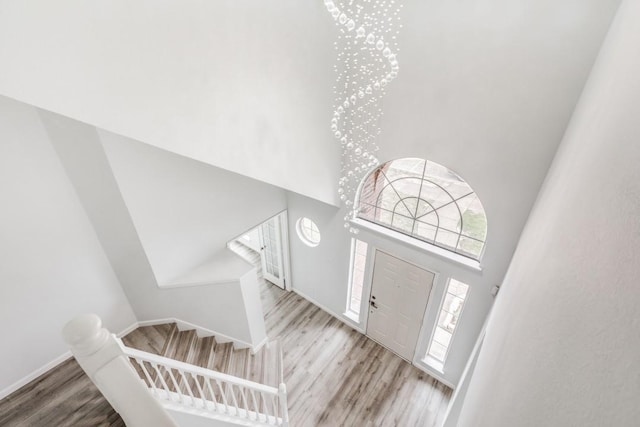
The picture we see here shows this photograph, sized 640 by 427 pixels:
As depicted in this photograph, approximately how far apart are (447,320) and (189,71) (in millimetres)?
4424

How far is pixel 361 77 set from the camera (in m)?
3.67

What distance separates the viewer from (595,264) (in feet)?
1.82

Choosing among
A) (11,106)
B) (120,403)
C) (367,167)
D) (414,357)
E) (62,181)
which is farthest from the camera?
(414,357)

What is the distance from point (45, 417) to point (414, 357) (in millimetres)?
4644

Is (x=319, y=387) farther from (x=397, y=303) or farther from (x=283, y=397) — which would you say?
(x=397, y=303)

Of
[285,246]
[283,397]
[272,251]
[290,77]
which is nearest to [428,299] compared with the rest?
[283,397]

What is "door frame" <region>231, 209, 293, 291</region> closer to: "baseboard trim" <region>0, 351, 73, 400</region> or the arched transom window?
the arched transom window

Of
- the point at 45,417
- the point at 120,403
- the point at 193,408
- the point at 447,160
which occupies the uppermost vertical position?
the point at 120,403

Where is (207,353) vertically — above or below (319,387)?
above

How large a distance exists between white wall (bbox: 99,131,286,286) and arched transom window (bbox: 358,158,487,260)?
6.41ft

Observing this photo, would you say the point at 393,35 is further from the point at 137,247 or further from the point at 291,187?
the point at 137,247

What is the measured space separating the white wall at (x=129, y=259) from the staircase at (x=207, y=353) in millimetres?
183

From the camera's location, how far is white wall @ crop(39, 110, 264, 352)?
2.96 metres

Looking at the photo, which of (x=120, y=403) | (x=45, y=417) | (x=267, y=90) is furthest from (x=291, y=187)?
(x=45, y=417)
